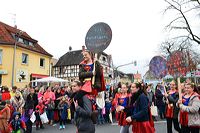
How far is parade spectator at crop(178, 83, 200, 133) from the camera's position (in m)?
5.71

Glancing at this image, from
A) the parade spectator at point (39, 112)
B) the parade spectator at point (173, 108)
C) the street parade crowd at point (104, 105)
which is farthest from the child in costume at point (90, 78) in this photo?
the parade spectator at point (39, 112)

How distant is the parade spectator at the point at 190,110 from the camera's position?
18.7ft

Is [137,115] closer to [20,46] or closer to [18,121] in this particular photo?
[18,121]

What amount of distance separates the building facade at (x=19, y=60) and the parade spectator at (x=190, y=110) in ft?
74.1

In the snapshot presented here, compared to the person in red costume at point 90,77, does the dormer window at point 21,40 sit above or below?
above

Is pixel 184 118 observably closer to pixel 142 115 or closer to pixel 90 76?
pixel 142 115

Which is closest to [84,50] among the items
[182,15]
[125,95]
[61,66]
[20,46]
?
[125,95]

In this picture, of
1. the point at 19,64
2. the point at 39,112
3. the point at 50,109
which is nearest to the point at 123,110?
the point at 39,112

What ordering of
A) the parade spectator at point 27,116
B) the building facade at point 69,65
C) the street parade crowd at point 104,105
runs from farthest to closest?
the building facade at point 69,65
the parade spectator at point 27,116
the street parade crowd at point 104,105

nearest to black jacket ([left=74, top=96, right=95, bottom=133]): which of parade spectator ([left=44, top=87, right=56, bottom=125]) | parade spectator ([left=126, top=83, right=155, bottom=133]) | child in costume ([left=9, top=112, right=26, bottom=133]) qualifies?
parade spectator ([left=126, top=83, right=155, bottom=133])

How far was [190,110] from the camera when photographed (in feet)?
18.6

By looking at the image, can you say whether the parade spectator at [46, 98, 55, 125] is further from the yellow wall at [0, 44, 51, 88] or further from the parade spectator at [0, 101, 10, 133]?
the yellow wall at [0, 44, 51, 88]

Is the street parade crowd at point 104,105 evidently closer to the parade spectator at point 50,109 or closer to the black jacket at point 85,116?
the black jacket at point 85,116

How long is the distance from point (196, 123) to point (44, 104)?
27.9ft
